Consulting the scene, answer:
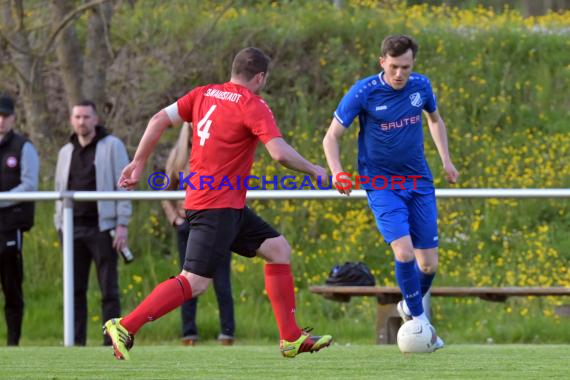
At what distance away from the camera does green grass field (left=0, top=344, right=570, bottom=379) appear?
6.88 meters

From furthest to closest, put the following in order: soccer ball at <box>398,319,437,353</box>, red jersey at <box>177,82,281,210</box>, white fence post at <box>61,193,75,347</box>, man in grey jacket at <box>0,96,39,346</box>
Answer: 1. man in grey jacket at <box>0,96,39,346</box>
2. white fence post at <box>61,193,75,347</box>
3. soccer ball at <box>398,319,437,353</box>
4. red jersey at <box>177,82,281,210</box>

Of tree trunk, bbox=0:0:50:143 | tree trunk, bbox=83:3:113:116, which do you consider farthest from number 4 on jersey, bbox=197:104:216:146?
tree trunk, bbox=83:3:113:116

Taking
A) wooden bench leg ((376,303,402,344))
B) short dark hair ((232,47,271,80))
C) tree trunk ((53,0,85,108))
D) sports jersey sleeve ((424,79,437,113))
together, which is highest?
tree trunk ((53,0,85,108))

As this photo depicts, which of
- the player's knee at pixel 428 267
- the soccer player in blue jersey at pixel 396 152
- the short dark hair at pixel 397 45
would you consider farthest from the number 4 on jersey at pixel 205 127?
the player's knee at pixel 428 267

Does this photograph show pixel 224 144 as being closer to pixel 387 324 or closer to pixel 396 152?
pixel 396 152

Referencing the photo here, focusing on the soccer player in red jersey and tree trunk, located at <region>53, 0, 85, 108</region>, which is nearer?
the soccer player in red jersey

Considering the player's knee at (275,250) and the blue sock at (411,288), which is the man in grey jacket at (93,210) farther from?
the player's knee at (275,250)

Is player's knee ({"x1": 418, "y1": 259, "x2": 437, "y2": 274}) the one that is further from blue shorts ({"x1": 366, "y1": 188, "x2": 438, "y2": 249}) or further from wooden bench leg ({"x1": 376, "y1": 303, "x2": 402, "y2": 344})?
wooden bench leg ({"x1": 376, "y1": 303, "x2": 402, "y2": 344})

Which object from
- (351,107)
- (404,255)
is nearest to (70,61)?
(351,107)

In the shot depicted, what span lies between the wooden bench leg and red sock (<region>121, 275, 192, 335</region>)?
364cm

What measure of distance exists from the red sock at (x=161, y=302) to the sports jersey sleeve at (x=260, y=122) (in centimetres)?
93

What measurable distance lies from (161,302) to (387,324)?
3.82m

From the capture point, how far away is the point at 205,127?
7.24 m

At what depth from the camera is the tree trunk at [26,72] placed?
49.7 feet
